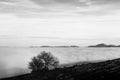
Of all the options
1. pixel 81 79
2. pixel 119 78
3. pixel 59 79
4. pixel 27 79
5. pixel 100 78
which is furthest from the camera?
pixel 27 79

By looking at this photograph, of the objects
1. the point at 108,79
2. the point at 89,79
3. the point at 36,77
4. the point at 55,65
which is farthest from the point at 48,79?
the point at 55,65

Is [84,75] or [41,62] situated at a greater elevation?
[41,62]

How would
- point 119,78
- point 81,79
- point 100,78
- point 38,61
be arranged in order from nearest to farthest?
point 119,78
point 100,78
point 81,79
point 38,61

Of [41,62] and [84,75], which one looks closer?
[84,75]

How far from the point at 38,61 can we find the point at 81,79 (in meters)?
34.1

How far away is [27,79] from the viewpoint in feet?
234

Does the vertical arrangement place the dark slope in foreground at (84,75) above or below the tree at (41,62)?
below

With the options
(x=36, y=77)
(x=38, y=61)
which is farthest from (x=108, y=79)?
(x=38, y=61)

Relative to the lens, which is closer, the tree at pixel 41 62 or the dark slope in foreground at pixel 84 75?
the dark slope in foreground at pixel 84 75

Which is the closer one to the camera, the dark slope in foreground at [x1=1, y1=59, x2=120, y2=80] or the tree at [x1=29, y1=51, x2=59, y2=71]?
the dark slope in foreground at [x1=1, y1=59, x2=120, y2=80]

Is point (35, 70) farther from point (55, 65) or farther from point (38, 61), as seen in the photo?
point (55, 65)

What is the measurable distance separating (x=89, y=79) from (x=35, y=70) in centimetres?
3749

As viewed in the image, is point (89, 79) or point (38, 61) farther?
point (38, 61)

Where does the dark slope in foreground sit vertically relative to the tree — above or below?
below
